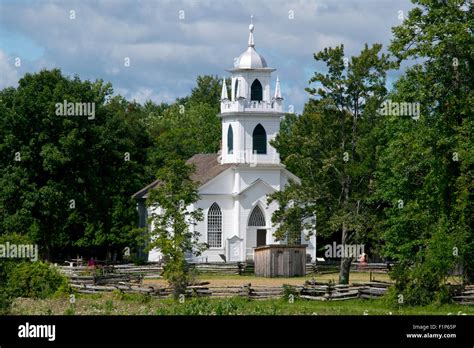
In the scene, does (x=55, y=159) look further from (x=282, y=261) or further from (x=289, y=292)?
(x=289, y=292)

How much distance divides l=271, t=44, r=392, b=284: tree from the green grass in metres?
11.1

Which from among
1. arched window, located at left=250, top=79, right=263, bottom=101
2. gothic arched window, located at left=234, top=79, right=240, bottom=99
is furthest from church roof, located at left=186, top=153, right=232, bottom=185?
arched window, located at left=250, top=79, right=263, bottom=101

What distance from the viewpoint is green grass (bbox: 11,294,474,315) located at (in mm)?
39969

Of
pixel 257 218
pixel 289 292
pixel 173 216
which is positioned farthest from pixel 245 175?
pixel 289 292

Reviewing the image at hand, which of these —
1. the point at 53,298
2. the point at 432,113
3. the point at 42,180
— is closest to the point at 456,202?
the point at 432,113

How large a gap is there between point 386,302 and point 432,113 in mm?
8164

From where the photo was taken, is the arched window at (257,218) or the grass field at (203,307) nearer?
the grass field at (203,307)

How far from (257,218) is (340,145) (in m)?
18.0

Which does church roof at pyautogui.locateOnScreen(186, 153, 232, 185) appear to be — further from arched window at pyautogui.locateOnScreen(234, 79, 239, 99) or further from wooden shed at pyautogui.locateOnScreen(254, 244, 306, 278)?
wooden shed at pyautogui.locateOnScreen(254, 244, 306, 278)

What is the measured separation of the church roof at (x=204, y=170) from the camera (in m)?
77.7

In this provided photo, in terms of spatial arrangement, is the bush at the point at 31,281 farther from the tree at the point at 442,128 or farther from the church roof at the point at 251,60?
the church roof at the point at 251,60

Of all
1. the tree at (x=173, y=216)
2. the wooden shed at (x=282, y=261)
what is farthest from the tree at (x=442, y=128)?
the wooden shed at (x=282, y=261)

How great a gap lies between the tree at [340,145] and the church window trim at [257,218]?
14911mm
